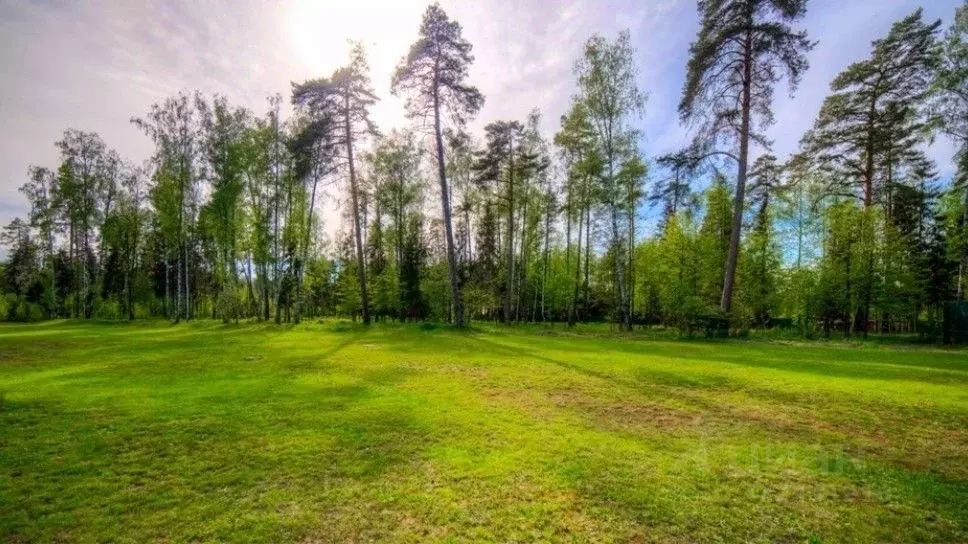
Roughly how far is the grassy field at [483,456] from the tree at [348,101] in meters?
15.7

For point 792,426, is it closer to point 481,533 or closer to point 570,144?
point 481,533

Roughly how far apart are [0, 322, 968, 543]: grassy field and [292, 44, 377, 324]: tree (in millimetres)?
15694

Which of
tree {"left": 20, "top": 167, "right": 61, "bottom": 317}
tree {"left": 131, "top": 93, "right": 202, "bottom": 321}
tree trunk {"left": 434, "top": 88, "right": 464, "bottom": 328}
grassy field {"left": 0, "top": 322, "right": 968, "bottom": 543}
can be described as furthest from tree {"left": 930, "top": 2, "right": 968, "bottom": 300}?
tree {"left": 20, "top": 167, "right": 61, "bottom": 317}

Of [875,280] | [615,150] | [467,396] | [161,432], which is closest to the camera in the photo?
[161,432]

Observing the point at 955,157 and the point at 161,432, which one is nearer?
the point at 161,432

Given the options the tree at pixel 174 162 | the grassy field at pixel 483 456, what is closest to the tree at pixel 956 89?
the grassy field at pixel 483 456

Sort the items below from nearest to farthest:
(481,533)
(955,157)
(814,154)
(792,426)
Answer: (481,533)
(792,426)
(955,157)
(814,154)

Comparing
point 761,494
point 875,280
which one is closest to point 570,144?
point 875,280

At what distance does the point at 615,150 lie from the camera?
24000 millimetres

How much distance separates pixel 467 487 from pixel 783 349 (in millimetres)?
15249

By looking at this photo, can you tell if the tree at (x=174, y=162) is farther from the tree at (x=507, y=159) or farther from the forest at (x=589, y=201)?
the tree at (x=507, y=159)

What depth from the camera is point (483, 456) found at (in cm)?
474

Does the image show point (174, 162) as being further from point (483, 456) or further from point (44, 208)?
point (483, 456)

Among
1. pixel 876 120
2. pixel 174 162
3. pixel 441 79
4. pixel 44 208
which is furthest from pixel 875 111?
pixel 44 208
